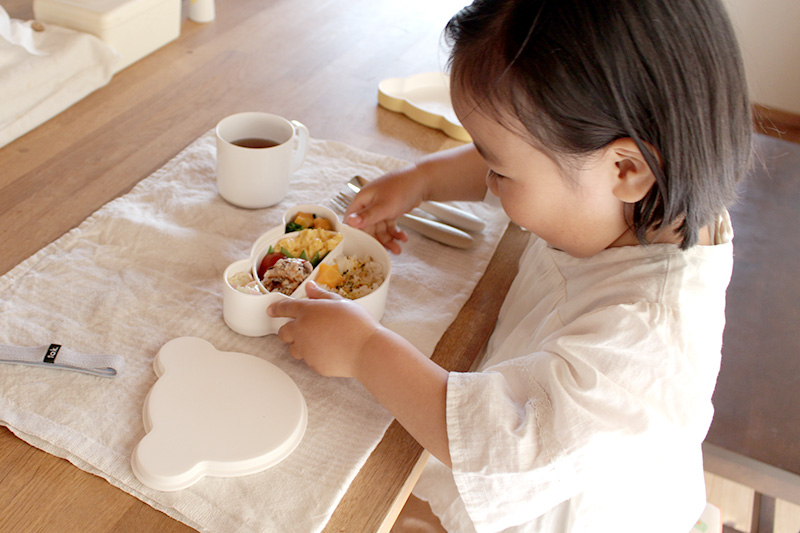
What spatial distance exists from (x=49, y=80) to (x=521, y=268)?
737mm

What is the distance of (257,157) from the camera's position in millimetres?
805

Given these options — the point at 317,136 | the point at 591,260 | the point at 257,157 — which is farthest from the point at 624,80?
the point at 317,136

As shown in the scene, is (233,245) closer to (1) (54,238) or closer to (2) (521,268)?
(1) (54,238)

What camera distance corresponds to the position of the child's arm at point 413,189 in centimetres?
85

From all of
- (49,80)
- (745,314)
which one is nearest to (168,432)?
(49,80)

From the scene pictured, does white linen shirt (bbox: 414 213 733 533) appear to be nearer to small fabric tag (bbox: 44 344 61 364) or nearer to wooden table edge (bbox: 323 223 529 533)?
wooden table edge (bbox: 323 223 529 533)

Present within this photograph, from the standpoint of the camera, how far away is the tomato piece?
71 cm

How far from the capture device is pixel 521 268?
2.70ft

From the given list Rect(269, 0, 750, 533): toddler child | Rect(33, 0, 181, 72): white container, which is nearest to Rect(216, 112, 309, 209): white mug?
Rect(269, 0, 750, 533): toddler child

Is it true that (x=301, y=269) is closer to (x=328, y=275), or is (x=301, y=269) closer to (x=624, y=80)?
(x=328, y=275)

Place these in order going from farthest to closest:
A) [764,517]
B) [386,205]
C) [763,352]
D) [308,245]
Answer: [764,517]
[763,352]
[386,205]
[308,245]

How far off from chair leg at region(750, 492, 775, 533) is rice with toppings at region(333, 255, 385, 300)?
1.04m

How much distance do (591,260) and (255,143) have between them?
0.46 m

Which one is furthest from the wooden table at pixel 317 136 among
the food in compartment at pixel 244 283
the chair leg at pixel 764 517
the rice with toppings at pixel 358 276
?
the chair leg at pixel 764 517
